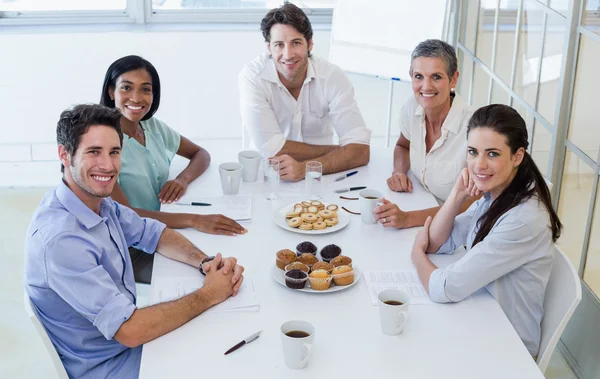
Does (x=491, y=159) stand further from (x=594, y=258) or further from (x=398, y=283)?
(x=594, y=258)

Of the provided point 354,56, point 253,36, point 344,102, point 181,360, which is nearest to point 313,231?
point 181,360

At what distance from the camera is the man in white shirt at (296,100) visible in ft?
9.93

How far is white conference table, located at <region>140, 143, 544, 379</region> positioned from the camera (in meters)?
1.64

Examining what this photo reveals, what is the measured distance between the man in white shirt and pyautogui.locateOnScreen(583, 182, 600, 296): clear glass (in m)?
0.92

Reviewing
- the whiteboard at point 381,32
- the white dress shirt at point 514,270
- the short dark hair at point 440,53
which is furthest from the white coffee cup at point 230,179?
the whiteboard at point 381,32

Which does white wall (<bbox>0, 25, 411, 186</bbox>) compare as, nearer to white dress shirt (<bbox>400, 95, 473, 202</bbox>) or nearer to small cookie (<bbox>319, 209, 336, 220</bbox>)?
white dress shirt (<bbox>400, 95, 473, 202</bbox>)

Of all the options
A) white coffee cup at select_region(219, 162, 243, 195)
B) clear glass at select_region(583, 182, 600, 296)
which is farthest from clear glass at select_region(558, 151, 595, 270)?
white coffee cup at select_region(219, 162, 243, 195)

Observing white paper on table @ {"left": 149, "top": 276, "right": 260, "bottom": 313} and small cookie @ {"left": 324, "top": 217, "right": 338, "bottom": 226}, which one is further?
small cookie @ {"left": 324, "top": 217, "right": 338, "bottom": 226}

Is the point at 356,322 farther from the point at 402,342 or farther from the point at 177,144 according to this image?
the point at 177,144

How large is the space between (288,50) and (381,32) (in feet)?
4.24

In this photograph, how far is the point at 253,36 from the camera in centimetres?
455

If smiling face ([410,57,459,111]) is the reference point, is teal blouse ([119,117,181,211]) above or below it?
below

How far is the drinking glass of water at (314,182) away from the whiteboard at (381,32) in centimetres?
173

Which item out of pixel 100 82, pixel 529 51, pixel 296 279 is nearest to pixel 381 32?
pixel 529 51
